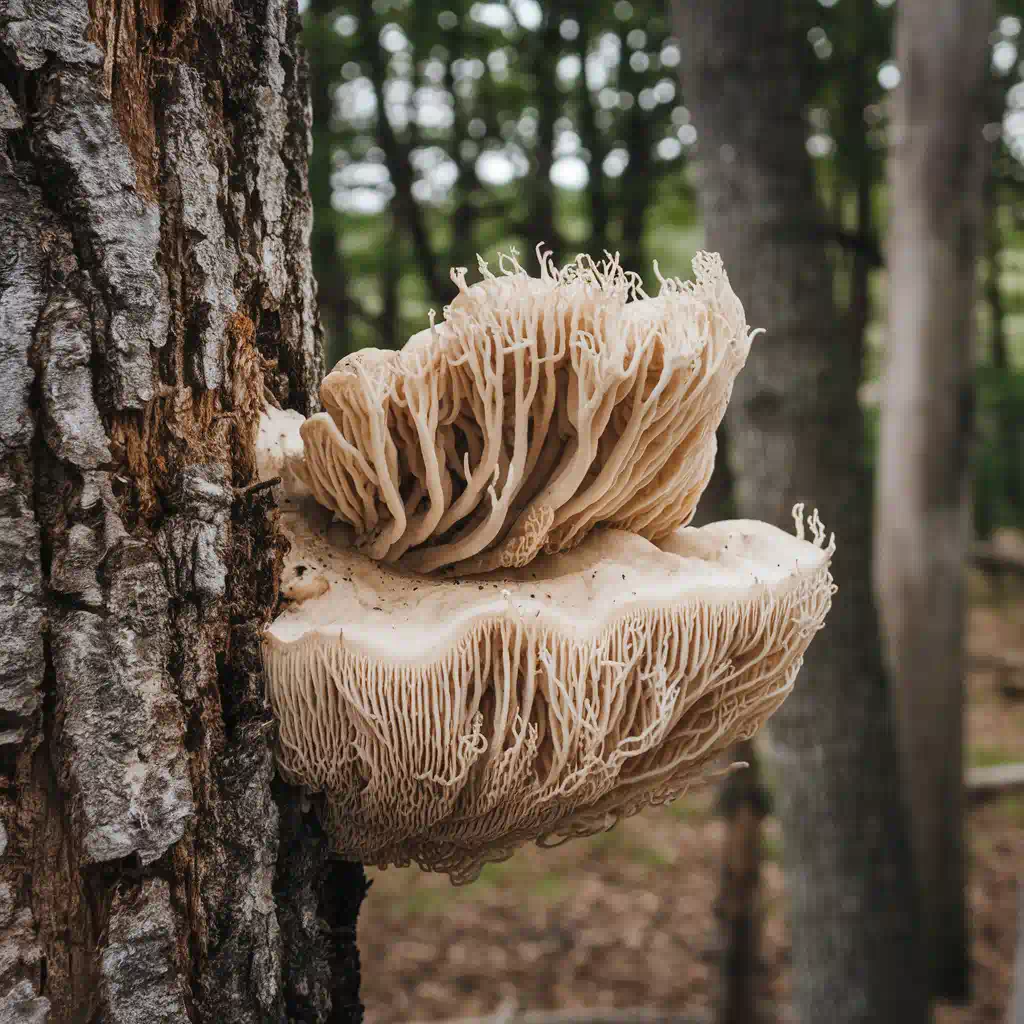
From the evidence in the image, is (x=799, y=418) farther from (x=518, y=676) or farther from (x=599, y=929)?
(x=599, y=929)

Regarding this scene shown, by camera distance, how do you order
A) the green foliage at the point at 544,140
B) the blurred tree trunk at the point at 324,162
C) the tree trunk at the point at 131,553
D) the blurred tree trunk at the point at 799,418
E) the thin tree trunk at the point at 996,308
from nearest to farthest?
the tree trunk at the point at 131,553, the blurred tree trunk at the point at 799,418, the blurred tree trunk at the point at 324,162, the green foliage at the point at 544,140, the thin tree trunk at the point at 996,308

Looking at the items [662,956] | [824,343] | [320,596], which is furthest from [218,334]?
[662,956]

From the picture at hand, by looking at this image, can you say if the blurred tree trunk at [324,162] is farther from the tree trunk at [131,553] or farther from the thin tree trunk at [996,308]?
the thin tree trunk at [996,308]

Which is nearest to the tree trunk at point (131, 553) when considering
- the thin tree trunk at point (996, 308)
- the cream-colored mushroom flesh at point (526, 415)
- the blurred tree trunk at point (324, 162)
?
the cream-colored mushroom flesh at point (526, 415)

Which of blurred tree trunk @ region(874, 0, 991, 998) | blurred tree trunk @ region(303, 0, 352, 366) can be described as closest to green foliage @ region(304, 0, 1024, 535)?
blurred tree trunk @ region(303, 0, 352, 366)

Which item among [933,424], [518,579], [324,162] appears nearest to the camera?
[518,579]

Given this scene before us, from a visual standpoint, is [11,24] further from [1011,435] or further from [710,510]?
[1011,435]

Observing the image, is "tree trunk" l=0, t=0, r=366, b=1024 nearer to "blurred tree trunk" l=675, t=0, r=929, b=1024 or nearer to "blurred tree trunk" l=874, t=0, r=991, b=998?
"blurred tree trunk" l=675, t=0, r=929, b=1024

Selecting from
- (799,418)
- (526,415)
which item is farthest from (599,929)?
(526,415)
